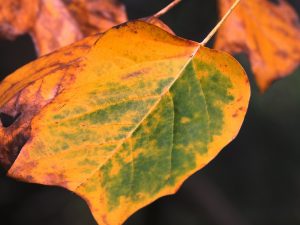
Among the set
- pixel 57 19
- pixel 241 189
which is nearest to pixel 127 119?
pixel 57 19

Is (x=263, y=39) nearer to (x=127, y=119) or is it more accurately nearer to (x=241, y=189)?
(x=127, y=119)

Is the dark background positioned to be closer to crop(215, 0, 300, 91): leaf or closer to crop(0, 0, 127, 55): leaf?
crop(215, 0, 300, 91): leaf

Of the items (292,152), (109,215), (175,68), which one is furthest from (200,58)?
(292,152)

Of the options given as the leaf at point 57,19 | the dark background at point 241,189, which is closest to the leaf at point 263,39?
the leaf at point 57,19

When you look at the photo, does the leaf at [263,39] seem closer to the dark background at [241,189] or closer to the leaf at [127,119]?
the leaf at [127,119]

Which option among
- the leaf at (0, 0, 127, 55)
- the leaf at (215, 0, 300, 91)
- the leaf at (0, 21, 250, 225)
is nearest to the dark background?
the leaf at (215, 0, 300, 91)

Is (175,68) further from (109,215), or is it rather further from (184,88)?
(109,215)
